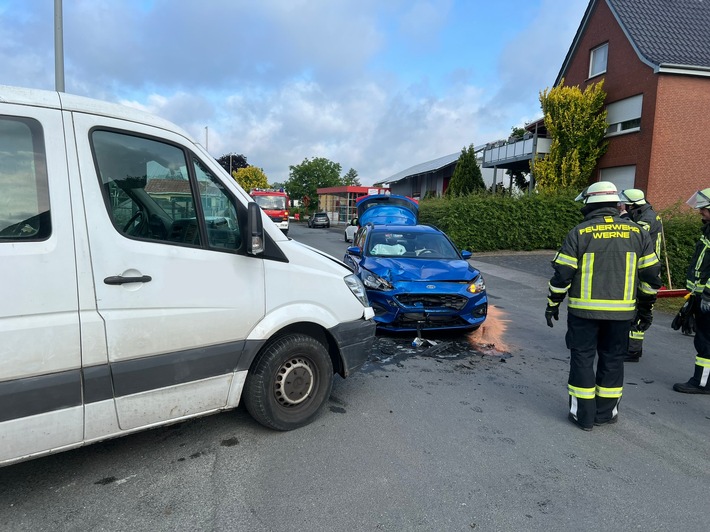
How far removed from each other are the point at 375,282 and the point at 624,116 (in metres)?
18.5

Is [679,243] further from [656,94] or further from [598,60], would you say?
[598,60]

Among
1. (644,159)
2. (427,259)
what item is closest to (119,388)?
(427,259)

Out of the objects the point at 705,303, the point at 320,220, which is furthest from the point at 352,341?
the point at 320,220

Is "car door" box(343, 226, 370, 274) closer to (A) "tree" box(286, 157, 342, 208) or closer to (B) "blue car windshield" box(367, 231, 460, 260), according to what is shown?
(B) "blue car windshield" box(367, 231, 460, 260)

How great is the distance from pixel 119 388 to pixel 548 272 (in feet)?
43.4

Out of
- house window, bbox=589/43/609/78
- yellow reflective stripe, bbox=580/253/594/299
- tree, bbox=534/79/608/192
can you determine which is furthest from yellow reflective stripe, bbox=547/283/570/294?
house window, bbox=589/43/609/78

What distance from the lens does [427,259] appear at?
7020mm

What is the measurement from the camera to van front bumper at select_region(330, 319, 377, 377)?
12.8 feet

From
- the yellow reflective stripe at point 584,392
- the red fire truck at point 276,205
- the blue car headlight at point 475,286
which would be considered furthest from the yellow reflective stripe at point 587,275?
the red fire truck at point 276,205

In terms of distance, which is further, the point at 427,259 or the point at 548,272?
the point at 548,272

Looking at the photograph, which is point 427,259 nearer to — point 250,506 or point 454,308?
point 454,308

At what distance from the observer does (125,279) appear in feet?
9.14

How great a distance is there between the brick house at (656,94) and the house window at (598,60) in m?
0.06

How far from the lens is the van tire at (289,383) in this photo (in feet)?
11.4
